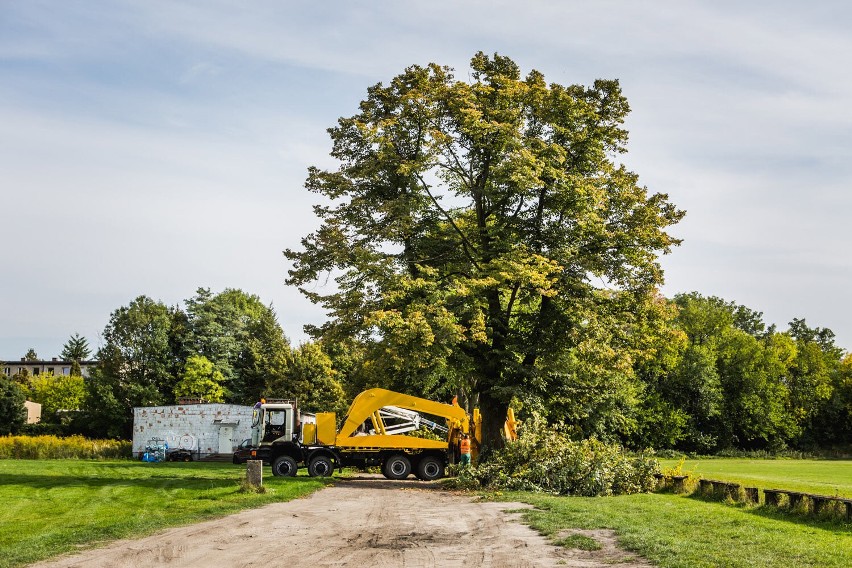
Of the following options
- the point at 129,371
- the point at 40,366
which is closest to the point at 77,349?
the point at 40,366

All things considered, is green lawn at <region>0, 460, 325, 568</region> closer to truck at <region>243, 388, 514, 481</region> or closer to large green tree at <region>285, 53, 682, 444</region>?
truck at <region>243, 388, 514, 481</region>

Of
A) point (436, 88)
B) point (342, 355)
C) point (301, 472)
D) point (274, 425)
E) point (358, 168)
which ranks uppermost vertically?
point (436, 88)

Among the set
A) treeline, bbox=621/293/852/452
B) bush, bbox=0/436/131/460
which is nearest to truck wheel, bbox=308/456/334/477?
bush, bbox=0/436/131/460

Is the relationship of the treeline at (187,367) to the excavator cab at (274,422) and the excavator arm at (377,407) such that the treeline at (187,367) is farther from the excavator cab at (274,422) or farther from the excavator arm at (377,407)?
the excavator arm at (377,407)

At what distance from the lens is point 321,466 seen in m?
30.6

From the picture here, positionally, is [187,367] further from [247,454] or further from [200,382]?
[247,454]

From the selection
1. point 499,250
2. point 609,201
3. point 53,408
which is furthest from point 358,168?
point 53,408

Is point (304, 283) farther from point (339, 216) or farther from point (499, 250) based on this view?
point (499, 250)

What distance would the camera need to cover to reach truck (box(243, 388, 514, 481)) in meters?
30.4

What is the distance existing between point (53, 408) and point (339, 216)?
73.0m

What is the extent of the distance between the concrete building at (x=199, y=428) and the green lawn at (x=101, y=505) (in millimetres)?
22091

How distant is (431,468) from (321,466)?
166 inches

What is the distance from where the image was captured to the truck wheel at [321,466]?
30.6 metres

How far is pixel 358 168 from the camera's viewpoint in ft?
99.6
